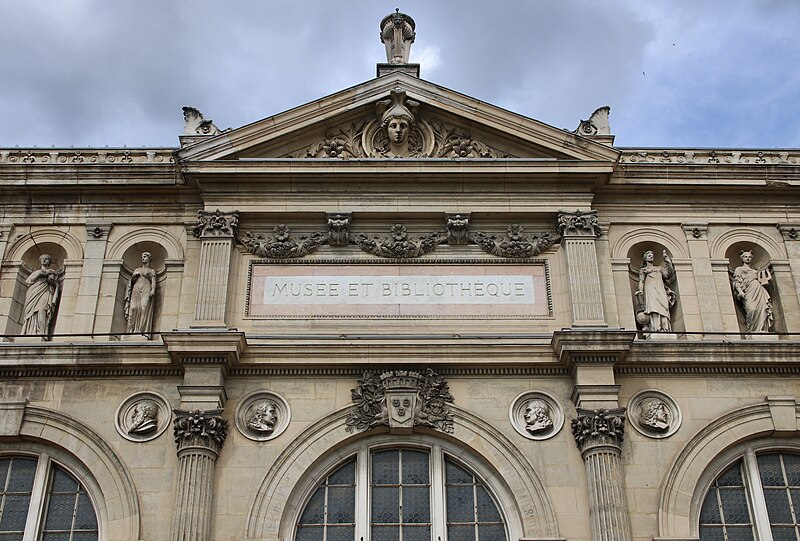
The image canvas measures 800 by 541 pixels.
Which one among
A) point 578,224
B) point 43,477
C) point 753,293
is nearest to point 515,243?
point 578,224

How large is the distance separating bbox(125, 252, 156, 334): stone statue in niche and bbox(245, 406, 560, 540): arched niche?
3764mm

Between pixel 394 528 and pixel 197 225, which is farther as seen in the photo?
pixel 197 225

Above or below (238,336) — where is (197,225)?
above

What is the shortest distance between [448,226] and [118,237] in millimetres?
6402

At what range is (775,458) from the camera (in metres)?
18.8

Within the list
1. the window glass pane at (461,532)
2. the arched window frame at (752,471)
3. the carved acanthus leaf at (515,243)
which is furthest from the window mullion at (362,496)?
the arched window frame at (752,471)

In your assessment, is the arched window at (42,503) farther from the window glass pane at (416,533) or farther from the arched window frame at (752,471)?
the arched window frame at (752,471)

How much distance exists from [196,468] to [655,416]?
789 cm

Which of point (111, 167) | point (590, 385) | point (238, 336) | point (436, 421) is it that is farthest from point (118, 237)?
point (590, 385)

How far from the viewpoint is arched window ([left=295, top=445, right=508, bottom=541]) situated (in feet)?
59.0

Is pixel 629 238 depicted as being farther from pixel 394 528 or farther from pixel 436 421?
pixel 394 528

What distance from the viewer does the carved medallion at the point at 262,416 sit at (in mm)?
18500

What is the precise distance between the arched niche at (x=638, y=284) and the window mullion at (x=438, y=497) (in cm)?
458

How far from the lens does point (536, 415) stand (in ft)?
61.2
